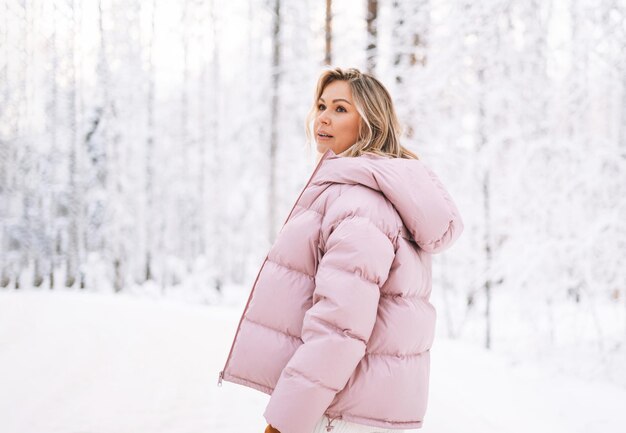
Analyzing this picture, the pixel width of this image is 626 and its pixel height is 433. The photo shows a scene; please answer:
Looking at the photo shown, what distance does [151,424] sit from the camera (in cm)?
357

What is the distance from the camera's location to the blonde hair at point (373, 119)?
1.76m

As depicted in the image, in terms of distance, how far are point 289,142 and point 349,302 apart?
11.1 m

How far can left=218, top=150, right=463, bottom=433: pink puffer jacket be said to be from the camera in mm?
1359

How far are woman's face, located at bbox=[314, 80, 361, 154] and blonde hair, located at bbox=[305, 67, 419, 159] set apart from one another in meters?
0.03

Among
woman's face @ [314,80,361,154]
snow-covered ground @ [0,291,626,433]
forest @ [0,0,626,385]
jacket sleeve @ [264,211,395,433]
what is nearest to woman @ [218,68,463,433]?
jacket sleeve @ [264,211,395,433]

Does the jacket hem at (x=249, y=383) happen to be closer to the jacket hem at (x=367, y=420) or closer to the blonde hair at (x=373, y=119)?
the jacket hem at (x=367, y=420)

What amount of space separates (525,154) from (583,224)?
0.99 metres

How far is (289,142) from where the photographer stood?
12.3 metres

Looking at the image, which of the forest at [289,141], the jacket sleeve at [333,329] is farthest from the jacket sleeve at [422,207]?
the forest at [289,141]

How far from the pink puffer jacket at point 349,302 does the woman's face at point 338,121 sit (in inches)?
7.4

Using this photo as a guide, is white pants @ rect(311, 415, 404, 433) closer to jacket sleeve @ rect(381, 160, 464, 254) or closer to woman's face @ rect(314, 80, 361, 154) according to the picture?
jacket sleeve @ rect(381, 160, 464, 254)

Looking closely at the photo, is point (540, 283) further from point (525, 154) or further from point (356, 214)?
point (356, 214)

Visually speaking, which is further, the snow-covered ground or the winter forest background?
the winter forest background

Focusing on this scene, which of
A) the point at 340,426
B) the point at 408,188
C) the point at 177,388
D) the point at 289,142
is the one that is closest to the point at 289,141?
the point at 289,142
